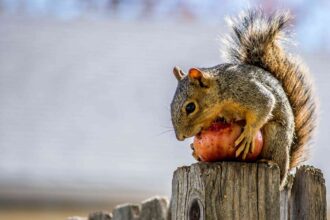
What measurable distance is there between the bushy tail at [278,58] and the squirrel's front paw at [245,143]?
0.53 metres

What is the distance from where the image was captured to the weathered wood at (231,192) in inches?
125

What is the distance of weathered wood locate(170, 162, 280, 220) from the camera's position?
10.4ft

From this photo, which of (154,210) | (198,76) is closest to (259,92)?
(198,76)

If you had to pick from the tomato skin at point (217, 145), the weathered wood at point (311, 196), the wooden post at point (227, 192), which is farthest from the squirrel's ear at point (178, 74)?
the wooden post at point (227, 192)

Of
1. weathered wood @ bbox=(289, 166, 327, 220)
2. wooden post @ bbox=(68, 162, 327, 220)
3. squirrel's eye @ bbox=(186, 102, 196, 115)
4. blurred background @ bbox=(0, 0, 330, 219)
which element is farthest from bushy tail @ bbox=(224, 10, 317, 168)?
blurred background @ bbox=(0, 0, 330, 219)

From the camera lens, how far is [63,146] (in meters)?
9.52

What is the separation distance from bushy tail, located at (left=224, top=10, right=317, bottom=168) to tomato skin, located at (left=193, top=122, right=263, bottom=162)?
58 centimetres

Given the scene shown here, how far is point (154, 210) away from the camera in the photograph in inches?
→ 171

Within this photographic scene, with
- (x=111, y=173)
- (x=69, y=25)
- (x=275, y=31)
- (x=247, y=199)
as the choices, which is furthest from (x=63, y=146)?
→ (x=247, y=199)

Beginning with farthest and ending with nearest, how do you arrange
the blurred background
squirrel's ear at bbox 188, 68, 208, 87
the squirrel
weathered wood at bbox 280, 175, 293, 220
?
the blurred background → squirrel's ear at bbox 188, 68, 208, 87 → the squirrel → weathered wood at bbox 280, 175, 293, 220

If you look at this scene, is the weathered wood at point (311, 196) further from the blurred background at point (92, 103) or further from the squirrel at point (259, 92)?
the blurred background at point (92, 103)

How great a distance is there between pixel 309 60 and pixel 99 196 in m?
2.70

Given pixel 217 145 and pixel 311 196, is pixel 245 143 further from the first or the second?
pixel 311 196

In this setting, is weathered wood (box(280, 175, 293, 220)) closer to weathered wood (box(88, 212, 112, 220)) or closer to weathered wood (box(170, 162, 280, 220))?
weathered wood (box(170, 162, 280, 220))
